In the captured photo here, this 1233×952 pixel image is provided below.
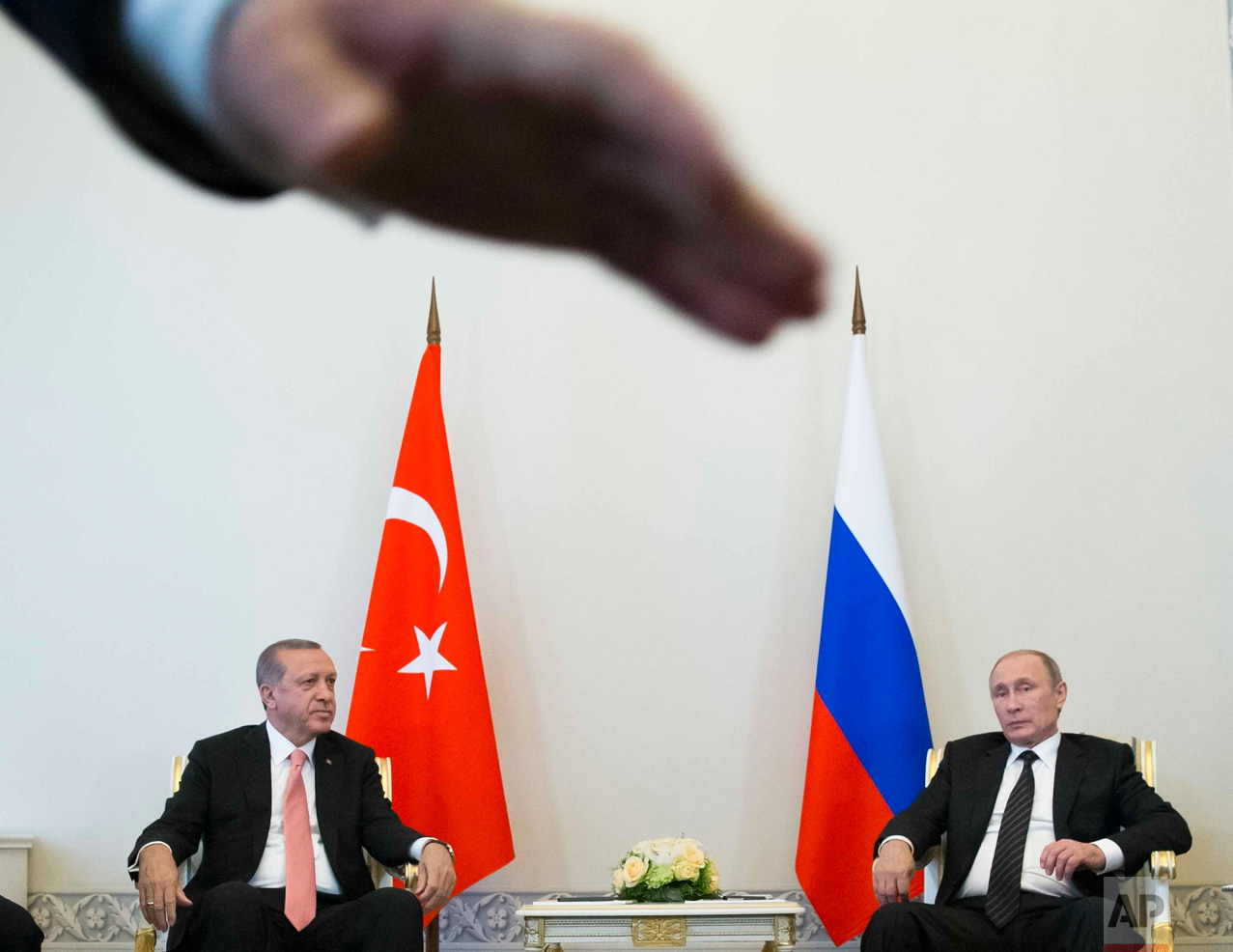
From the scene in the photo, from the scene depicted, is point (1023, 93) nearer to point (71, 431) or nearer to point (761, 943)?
point (761, 943)

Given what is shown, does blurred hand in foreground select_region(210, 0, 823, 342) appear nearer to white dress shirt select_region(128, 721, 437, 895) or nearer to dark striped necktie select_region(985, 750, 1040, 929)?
dark striped necktie select_region(985, 750, 1040, 929)

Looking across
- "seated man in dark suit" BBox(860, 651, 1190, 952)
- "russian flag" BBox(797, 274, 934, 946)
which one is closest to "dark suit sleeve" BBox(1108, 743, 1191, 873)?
"seated man in dark suit" BBox(860, 651, 1190, 952)

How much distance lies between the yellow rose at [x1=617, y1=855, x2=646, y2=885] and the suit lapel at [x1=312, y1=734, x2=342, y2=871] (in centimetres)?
80

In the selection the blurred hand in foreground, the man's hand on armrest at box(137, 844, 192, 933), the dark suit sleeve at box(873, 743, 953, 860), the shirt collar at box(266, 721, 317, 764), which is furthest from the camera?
the blurred hand in foreground

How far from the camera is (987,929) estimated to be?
11.6ft

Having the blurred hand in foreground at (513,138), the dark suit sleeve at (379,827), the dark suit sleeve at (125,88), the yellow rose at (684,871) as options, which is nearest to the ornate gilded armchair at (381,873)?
the dark suit sleeve at (379,827)

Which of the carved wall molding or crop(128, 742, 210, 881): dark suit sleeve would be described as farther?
the carved wall molding

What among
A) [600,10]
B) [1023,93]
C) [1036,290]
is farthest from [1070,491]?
[600,10]

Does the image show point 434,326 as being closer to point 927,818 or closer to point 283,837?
point 283,837

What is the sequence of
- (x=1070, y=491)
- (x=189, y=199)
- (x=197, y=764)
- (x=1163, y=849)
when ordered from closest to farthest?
(x=1163, y=849) → (x=197, y=764) → (x=1070, y=491) → (x=189, y=199)

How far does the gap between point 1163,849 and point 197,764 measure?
8.45 feet

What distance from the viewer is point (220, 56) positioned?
5.13 metres

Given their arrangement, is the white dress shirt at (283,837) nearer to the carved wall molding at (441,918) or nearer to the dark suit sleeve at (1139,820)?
the carved wall molding at (441,918)

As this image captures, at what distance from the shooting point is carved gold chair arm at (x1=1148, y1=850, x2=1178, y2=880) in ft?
11.4
